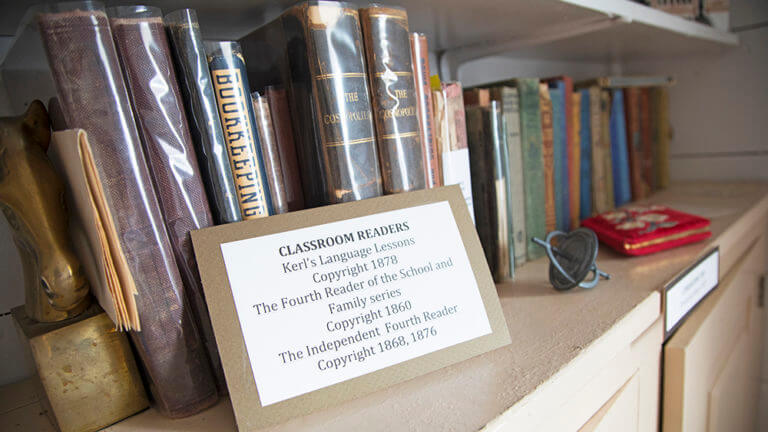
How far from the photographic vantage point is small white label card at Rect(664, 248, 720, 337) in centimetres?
59

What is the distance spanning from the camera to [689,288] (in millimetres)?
639

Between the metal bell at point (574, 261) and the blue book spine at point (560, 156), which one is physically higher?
the blue book spine at point (560, 156)

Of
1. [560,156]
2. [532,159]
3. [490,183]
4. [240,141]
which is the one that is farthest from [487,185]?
[240,141]

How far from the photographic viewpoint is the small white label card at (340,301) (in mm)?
367

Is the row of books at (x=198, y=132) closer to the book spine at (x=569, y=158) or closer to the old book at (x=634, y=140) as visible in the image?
the book spine at (x=569, y=158)

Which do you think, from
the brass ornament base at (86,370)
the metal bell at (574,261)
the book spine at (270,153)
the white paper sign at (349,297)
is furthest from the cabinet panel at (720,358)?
the brass ornament base at (86,370)

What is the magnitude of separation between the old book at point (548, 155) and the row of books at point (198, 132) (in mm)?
338

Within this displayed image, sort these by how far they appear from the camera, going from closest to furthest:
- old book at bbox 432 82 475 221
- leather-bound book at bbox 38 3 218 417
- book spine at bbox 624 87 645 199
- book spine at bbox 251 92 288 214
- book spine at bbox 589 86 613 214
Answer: leather-bound book at bbox 38 3 218 417 < book spine at bbox 251 92 288 214 < old book at bbox 432 82 475 221 < book spine at bbox 589 86 613 214 < book spine at bbox 624 87 645 199

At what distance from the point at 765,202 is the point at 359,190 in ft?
3.78

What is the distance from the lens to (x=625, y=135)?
1035 mm

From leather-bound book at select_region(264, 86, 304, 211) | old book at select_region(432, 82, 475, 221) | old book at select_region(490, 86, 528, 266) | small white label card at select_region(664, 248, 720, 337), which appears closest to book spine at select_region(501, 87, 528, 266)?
old book at select_region(490, 86, 528, 266)

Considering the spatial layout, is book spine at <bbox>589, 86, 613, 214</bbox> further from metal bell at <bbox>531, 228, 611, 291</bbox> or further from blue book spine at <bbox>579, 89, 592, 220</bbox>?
metal bell at <bbox>531, 228, 611, 291</bbox>

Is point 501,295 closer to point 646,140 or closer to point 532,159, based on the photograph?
point 532,159

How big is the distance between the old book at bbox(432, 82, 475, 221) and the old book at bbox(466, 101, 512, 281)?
0.10 ft
